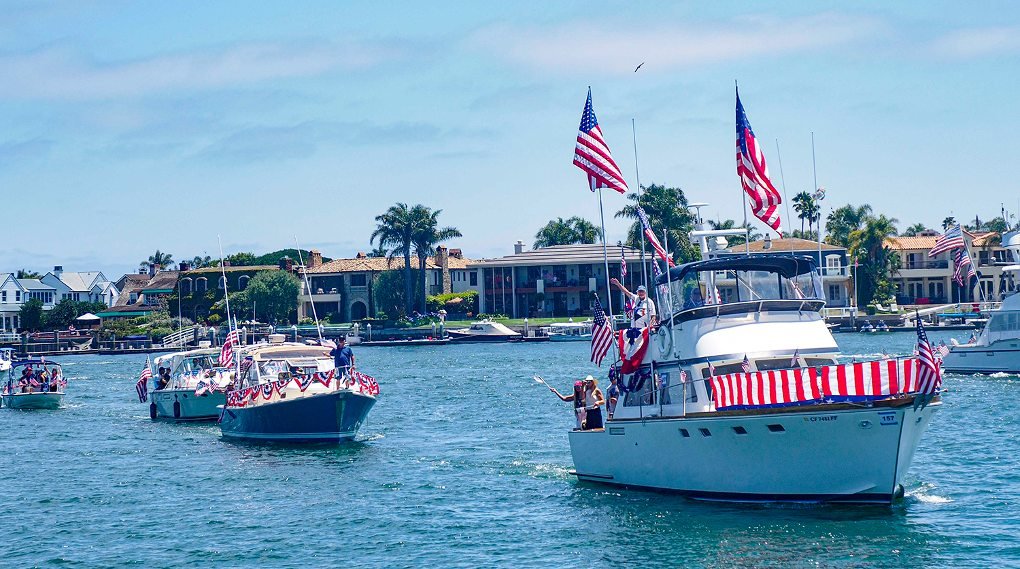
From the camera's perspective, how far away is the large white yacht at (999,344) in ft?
219

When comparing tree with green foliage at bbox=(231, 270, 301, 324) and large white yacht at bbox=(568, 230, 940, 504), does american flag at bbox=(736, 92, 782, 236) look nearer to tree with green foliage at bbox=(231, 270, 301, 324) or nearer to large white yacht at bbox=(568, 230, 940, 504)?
large white yacht at bbox=(568, 230, 940, 504)

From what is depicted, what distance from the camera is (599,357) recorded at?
3022 cm

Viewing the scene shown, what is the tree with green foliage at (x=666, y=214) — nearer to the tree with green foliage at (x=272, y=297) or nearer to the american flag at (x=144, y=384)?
the tree with green foliage at (x=272, y=297)

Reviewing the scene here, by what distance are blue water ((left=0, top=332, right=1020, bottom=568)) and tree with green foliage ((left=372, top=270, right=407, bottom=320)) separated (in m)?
97.2

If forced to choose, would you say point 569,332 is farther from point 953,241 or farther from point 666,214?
point 953,241

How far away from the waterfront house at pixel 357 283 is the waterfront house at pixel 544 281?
5.32 metres

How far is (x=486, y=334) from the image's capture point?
134 metres

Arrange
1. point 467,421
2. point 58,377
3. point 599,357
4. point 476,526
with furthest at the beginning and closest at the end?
point 58,377
point 467,421
point 599,357
point 476,526

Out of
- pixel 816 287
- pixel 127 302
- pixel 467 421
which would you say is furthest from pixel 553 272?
pixel 816 287

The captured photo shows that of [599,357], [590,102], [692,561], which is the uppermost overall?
[590,102]

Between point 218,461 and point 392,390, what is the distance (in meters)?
29.6

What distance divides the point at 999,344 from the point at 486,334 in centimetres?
7234

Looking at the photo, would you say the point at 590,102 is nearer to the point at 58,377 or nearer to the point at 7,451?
the point at 7,451

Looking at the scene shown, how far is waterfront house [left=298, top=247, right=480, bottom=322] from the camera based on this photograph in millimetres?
154875
